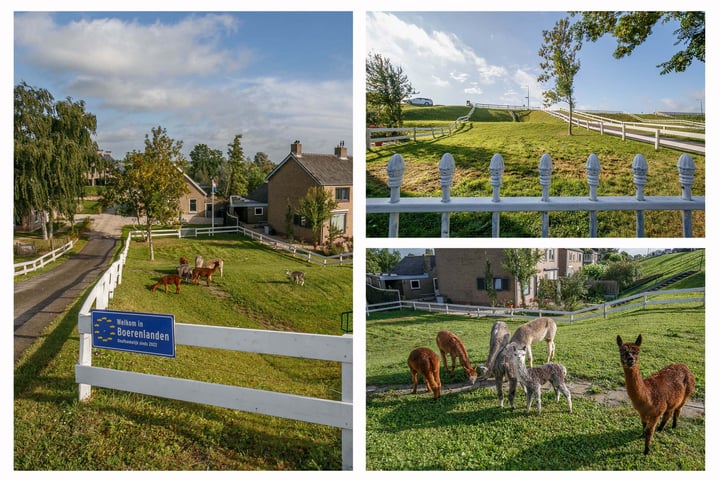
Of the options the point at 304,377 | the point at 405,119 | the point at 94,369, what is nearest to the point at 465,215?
the point at 405,119

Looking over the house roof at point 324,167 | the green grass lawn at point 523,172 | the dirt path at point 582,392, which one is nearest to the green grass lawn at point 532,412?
the dirt path at point 582,392

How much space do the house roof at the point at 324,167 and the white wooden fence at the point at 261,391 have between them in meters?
5.20

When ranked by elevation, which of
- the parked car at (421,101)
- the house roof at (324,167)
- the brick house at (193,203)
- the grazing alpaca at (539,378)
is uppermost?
the house roof at (324,167)

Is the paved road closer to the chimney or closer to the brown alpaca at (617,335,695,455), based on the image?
the chimney

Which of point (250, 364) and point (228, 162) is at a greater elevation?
point (228, 162)

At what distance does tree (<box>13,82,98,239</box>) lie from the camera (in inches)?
290

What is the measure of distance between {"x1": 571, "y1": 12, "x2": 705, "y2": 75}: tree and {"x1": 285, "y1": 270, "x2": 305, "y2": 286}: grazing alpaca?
22.3ft

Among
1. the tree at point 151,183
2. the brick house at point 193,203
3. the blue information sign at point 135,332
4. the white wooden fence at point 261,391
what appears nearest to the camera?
the white wooden fence at point 261,391

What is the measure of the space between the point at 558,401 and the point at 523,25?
113 inches

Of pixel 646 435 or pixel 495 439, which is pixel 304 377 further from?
pixel 646 435

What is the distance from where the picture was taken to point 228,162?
31.6ft

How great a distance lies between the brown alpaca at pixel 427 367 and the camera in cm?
365

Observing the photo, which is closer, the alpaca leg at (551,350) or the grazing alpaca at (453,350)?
the alpaca leg at (551,350)

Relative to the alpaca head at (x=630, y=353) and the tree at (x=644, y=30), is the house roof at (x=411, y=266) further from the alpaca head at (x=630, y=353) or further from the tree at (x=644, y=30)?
the tree at (x=644, y=30)
